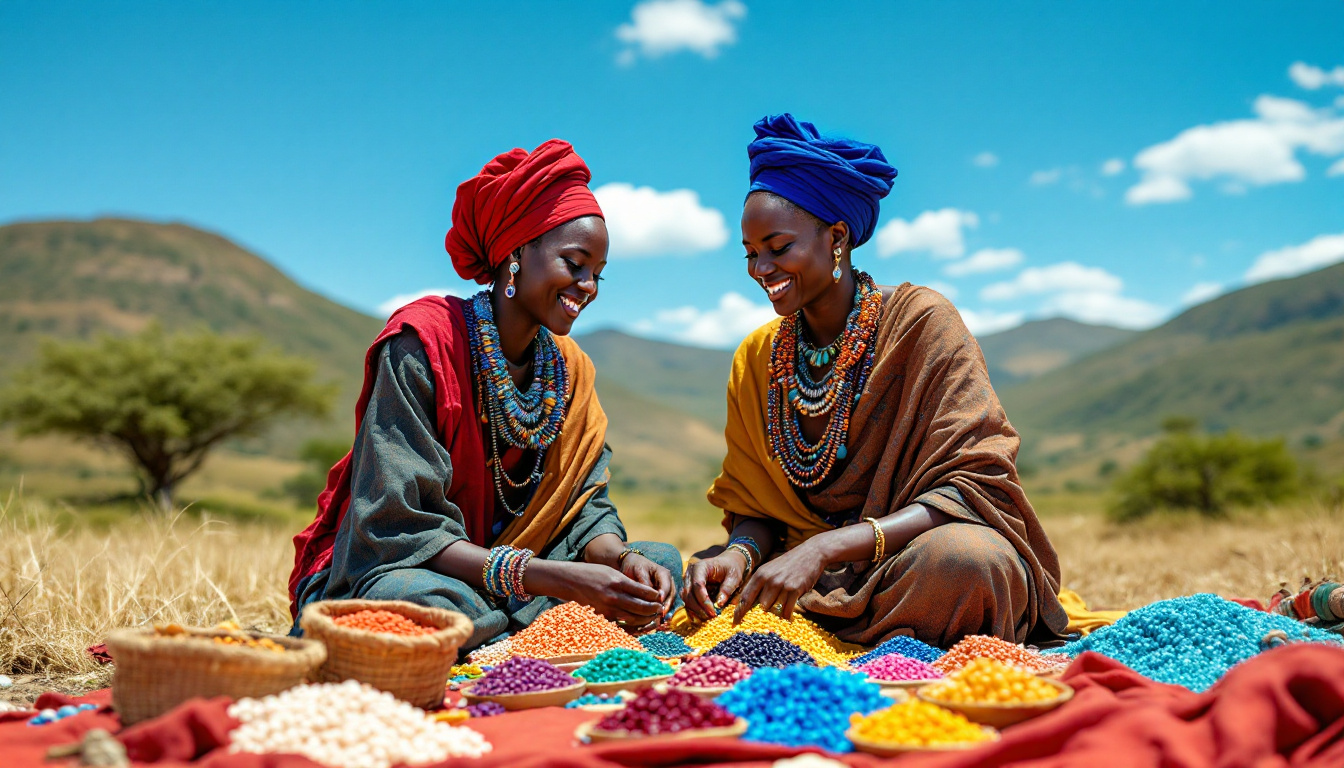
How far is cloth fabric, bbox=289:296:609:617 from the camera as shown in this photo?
449 cm

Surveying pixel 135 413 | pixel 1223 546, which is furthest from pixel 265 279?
pixel 1223 546

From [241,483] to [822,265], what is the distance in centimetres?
7058

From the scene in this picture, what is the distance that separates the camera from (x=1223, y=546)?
9.12m

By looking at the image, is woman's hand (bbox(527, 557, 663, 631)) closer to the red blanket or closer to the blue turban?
the red blanket

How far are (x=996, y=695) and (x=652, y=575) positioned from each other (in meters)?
1.92

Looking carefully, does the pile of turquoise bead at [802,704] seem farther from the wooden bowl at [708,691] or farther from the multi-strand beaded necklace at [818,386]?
the multi-strand beaded necklace at [818,386]

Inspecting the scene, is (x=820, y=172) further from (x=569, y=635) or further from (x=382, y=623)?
(x=382, y=623)

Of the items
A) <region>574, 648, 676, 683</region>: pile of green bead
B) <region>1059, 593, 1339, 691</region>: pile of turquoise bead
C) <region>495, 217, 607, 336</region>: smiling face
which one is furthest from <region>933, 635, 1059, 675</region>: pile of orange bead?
<region>495, 217, 607, 336</region>: smiling face

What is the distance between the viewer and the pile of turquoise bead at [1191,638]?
3.46m

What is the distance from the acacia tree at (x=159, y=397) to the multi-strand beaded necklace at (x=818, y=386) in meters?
28.2

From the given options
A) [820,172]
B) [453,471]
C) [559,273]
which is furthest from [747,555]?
[820,172]

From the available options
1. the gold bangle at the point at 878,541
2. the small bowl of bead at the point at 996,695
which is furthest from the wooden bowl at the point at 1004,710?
the gold bangle at the point at 878,541

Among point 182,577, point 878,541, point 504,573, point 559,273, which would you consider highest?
point 559,273

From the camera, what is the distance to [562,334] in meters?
5.11
